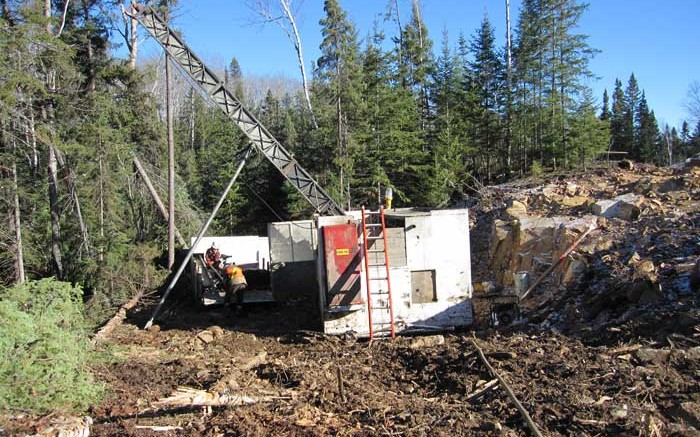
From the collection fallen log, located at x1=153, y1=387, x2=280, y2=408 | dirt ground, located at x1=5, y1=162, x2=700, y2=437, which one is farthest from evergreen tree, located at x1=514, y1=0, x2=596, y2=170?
fallen log, located at x1=153, y1=387, x2=280, y2=408

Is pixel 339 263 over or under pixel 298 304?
over

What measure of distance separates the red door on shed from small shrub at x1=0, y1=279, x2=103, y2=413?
→ 467 cm

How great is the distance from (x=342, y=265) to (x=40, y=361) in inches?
223

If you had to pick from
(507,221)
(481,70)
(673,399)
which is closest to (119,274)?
(507,221)

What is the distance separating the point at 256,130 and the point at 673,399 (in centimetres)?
1250

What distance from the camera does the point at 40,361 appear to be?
21.3 feet

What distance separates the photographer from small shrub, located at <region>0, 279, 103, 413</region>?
6148 millimetres

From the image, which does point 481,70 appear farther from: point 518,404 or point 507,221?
point 518,404

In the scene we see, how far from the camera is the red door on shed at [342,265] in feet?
35.4

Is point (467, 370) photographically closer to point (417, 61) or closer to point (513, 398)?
point (513, 398)

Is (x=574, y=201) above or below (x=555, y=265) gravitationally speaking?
above

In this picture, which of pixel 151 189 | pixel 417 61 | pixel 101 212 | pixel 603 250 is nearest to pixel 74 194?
pixel 101 212

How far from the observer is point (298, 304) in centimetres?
1550

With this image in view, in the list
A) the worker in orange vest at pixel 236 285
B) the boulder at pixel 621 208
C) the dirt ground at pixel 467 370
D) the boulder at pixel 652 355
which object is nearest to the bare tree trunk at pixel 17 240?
the dirt ground at pixel 467 370
